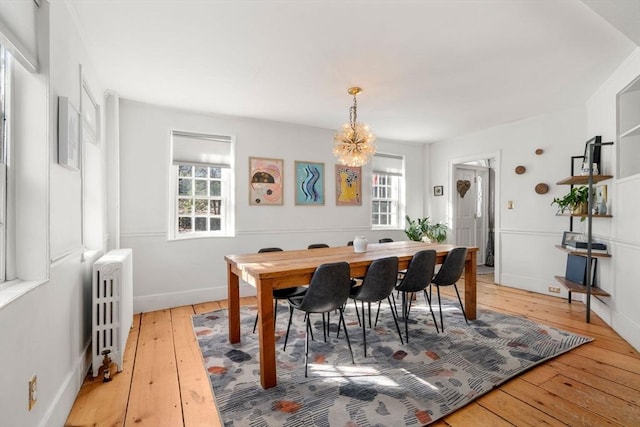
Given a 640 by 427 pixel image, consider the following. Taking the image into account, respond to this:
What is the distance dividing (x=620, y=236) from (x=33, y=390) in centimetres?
455

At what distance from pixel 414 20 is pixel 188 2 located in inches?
59.7

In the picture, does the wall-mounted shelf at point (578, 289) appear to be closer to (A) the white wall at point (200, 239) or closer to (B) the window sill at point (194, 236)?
(A) the white wall at point (200, 239)

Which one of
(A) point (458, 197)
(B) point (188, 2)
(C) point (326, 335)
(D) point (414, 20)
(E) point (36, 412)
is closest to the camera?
(E) point (36, 412)

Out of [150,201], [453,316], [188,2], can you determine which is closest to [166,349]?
[150,201]

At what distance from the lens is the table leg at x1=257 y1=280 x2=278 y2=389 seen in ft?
6.67

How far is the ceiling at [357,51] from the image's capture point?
6.57 feet

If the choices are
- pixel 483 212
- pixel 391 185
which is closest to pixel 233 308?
pixel 391 185

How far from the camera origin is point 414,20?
6.93ft

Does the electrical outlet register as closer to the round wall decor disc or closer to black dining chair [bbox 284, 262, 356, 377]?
black dining chair [bbox 284, 262, 356, 377]

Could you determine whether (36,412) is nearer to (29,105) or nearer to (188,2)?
(29,105)

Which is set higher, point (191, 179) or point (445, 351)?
point (191, 179)

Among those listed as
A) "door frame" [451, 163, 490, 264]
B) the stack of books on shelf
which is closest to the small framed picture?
the stack of books on shelf

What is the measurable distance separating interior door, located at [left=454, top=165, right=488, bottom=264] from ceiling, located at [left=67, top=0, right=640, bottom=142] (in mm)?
2271

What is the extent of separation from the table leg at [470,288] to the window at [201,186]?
9.98 ft
